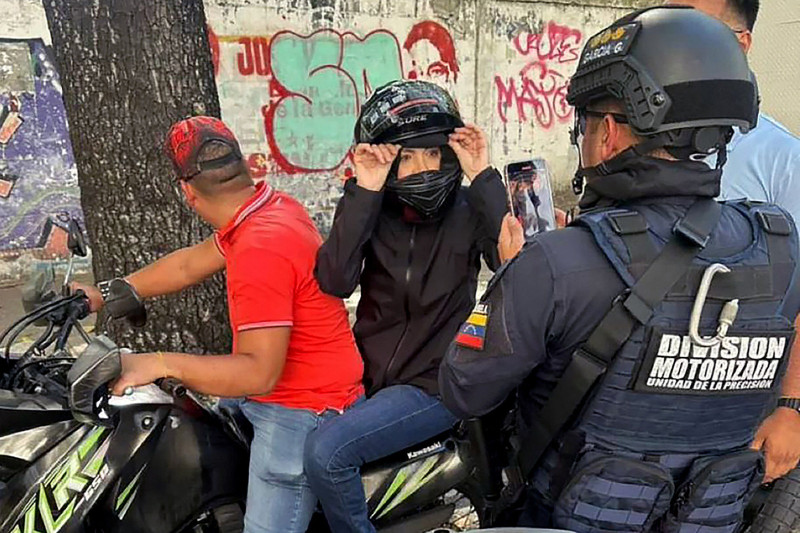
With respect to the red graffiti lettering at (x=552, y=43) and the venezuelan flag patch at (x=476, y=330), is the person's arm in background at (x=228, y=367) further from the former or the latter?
the red graffiti lettering at (x=552, y=43)

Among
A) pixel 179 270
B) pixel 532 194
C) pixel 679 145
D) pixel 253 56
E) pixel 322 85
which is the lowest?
pixel 179 270

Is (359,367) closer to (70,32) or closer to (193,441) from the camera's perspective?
(193,441)

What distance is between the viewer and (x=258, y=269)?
6.64ft

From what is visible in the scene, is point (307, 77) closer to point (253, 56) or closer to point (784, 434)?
point (253, 56)

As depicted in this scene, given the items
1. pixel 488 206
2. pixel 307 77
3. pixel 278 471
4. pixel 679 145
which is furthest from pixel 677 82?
pixel 307 77

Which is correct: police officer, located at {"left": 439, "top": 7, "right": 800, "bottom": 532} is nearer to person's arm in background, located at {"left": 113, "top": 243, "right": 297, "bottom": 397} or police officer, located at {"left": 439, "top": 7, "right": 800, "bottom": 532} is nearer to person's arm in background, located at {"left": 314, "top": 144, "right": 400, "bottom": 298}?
person's arm in background, located at {"left": 113, "top": 243, "right": 297, "bottom": 397}

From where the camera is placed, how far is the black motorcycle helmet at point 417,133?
7.77 feet

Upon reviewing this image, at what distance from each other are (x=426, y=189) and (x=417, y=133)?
192mm

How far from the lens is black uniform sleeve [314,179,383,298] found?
2.21 metres

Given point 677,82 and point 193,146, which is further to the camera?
point 193,146

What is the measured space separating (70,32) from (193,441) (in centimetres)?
215

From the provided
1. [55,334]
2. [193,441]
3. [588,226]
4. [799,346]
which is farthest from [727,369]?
[55,334]

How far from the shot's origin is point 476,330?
1538mm

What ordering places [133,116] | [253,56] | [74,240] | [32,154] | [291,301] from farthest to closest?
[253,56]
[32,154]
[133,116]
[74,240]
[291,301]
